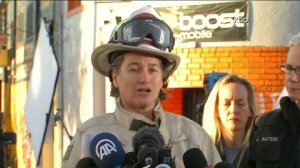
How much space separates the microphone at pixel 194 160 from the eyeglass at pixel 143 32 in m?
0.63

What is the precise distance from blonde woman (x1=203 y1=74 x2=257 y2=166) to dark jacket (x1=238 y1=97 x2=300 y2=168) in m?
1.08

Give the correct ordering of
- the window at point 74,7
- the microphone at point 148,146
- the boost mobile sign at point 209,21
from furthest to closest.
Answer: the window at point 74,7 → the boost mobile sign at point 209,21 → the microphone at point 148,146

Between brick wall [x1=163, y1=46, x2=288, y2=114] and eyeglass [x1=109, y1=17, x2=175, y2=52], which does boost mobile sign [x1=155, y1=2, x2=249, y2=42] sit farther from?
eyeglass [x1=109, y1=17, x2=175, y2=52]

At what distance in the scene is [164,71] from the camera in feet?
11.8

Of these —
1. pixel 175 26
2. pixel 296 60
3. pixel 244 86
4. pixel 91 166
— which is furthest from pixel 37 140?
pixel 91 166

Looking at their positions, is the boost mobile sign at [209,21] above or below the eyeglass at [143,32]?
above

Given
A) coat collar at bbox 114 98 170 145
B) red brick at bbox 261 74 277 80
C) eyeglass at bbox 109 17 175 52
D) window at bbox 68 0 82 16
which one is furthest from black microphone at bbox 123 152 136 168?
window at bbox 68 0 82 16

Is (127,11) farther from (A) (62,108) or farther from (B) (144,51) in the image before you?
(B) (144,51)

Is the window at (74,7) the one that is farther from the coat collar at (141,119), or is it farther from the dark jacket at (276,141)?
the coat collar at (141,119)

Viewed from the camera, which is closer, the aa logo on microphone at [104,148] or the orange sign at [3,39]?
the aa logo on microphone at [104,148]

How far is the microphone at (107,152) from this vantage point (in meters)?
2.94

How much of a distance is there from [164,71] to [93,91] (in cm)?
1017

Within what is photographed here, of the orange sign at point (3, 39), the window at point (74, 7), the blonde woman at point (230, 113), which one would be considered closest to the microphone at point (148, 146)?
the blonde woman at point (230, 113)

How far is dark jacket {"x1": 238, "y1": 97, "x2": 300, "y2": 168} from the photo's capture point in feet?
12.9
